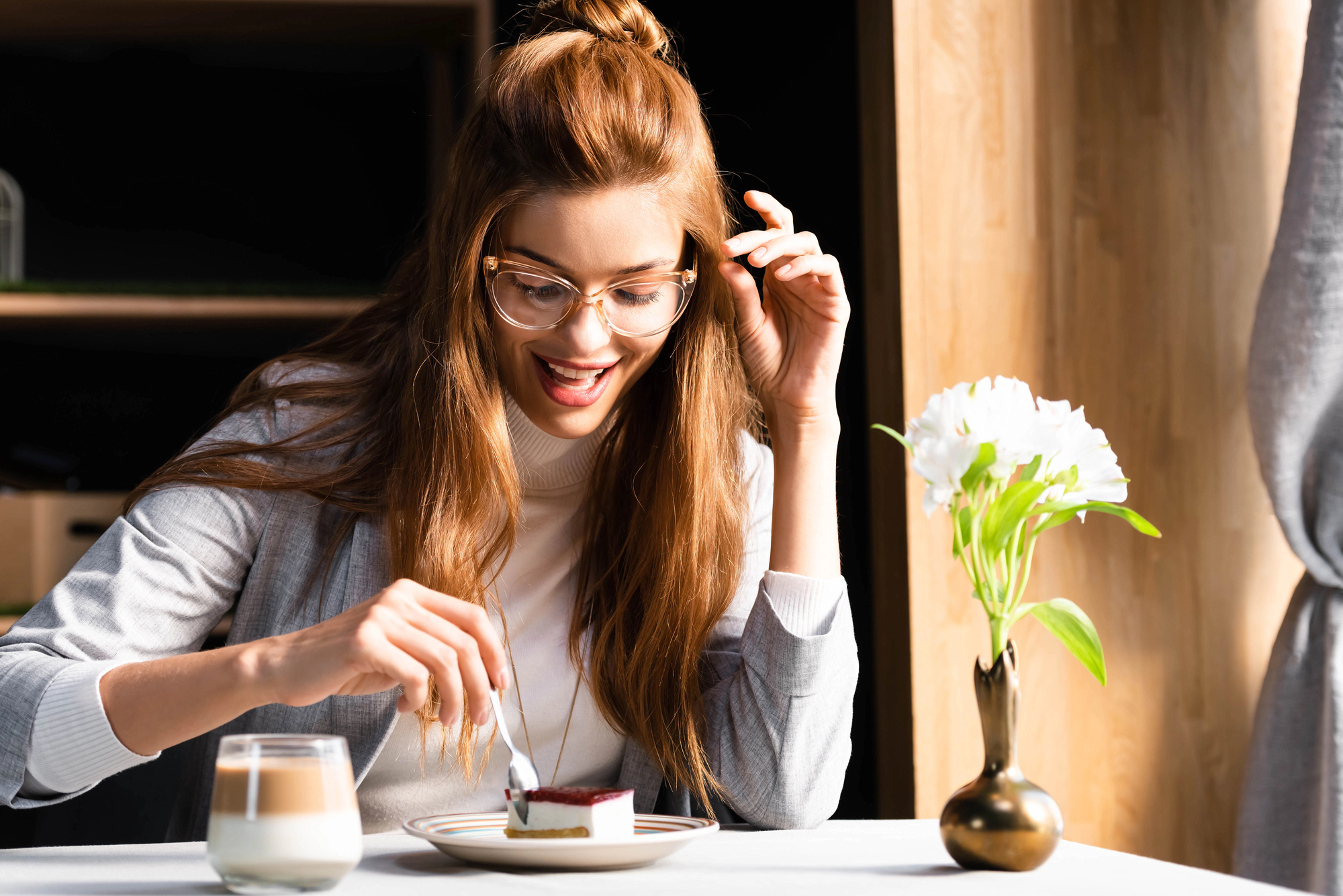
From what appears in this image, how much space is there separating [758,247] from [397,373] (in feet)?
1.42

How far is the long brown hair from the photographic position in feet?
4.12

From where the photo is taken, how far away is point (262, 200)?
2277 mm

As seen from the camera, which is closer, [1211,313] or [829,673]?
[829,673]

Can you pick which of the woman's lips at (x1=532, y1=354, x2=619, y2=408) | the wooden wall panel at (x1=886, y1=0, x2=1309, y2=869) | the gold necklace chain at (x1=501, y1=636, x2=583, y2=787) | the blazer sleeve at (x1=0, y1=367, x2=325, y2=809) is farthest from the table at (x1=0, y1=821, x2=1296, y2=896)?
the wooden wall panel at (x1=886, y1=0, x2=1309, y2=869)

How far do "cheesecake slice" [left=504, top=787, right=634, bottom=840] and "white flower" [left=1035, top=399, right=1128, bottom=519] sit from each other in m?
0.38

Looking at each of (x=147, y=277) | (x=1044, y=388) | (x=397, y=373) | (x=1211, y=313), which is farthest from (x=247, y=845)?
(x=147, y=277)

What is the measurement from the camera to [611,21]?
4.44ft

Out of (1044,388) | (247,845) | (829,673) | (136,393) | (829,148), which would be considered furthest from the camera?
(136,393)

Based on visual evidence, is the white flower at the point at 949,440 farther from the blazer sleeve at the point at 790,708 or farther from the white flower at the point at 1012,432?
the blazer sleeve at the point at 790,708

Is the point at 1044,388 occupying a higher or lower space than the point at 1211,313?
lower

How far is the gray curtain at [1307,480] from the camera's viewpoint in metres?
1.64

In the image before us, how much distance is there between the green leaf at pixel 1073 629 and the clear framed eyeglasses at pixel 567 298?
536mm

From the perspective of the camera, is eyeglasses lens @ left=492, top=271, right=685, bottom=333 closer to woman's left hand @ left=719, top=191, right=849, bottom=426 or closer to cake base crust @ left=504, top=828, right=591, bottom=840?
woman's left hand @ left=719, top=191, right=849, bottom=426

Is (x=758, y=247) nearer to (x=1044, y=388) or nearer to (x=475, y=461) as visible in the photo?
(x=475, y=461)
